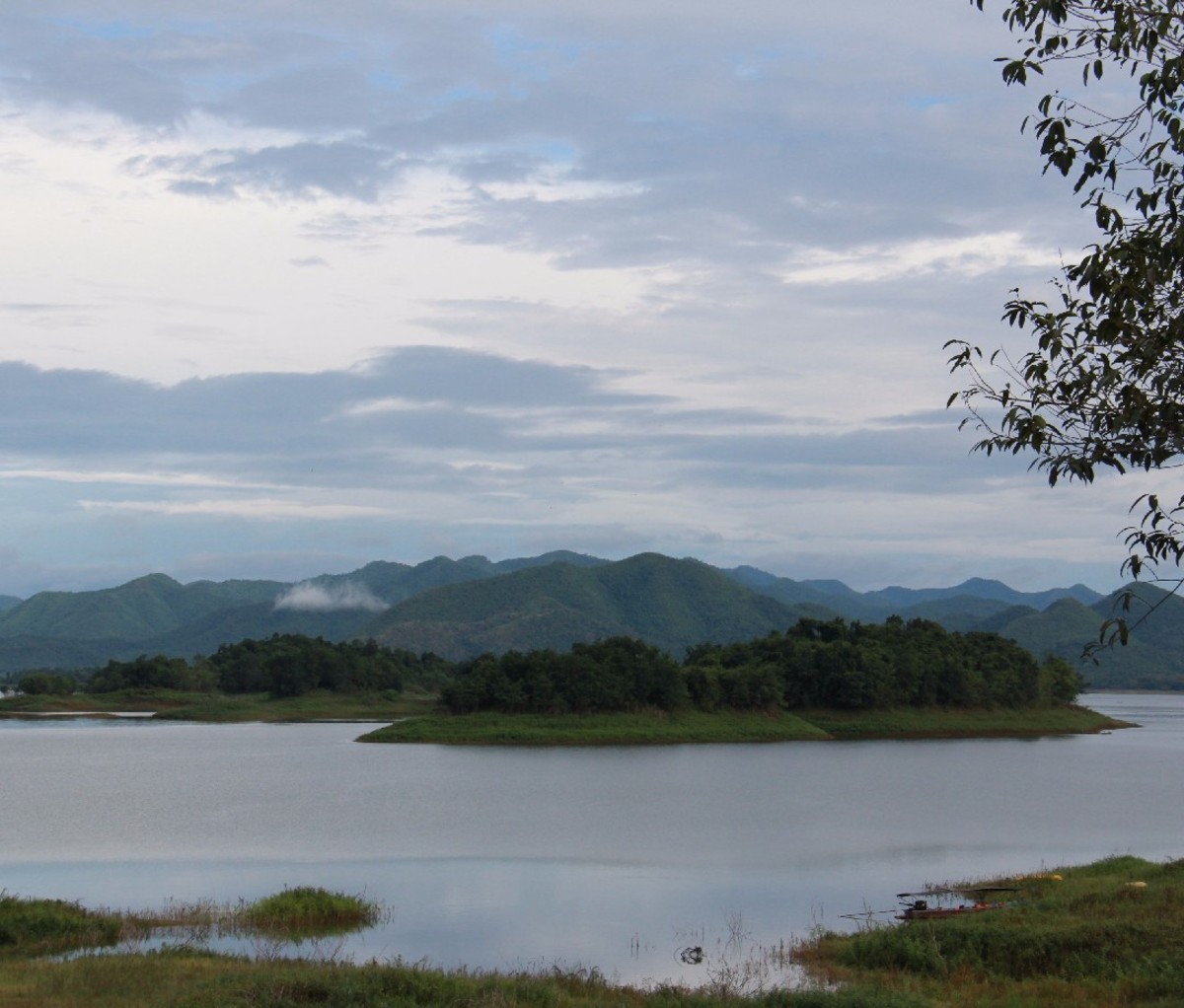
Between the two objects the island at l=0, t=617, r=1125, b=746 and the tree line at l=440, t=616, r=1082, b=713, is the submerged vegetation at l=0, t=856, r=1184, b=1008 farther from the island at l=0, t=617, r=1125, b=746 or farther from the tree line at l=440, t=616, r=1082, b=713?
the tree line at l=440, t=616, r=1082, b=713

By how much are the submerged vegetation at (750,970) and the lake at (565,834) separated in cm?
207

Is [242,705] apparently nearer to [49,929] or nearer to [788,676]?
[788,676]

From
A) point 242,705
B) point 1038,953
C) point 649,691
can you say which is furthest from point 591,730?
point 1038,953

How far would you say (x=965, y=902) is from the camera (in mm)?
25984

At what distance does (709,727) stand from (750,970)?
65730 millimetres

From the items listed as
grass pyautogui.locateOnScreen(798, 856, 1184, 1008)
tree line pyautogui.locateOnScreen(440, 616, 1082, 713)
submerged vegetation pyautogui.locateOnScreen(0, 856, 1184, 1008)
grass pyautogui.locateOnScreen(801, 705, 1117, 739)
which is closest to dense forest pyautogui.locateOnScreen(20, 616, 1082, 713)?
tree line pyautogui.locateOnScreen(440, 616, 1082, 713)

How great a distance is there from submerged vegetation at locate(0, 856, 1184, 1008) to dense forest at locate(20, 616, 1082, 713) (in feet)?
202

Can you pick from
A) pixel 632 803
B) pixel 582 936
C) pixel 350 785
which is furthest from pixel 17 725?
pixel 582 936

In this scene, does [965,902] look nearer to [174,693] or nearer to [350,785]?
[350,785]

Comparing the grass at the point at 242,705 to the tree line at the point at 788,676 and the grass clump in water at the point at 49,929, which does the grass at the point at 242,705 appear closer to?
the tree line at the point at 788,676

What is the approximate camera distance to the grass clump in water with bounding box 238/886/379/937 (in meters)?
23.7

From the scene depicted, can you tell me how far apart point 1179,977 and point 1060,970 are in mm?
2318

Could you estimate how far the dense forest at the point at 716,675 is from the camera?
86.6 metres

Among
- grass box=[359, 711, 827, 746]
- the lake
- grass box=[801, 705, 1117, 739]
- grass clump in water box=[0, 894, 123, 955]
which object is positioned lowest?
grass box=[801, 705, 1117, 739]
